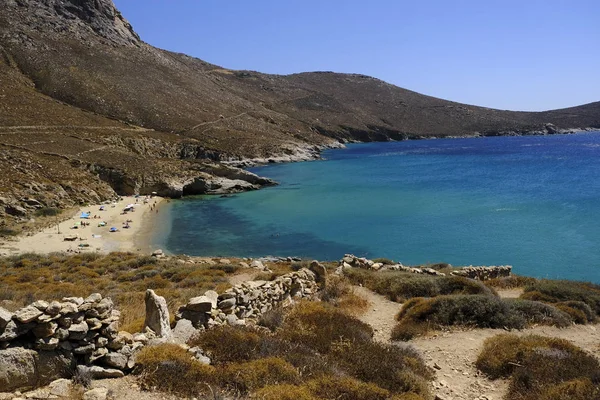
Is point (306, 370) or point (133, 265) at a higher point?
point (306, 370)

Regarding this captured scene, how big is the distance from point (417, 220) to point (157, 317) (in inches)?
1470

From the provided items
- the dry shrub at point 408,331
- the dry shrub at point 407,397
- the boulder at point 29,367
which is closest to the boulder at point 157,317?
the boulder at point 29,367

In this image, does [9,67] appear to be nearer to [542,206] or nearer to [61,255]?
[61,255]

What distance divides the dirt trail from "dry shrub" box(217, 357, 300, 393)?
10.0 feet

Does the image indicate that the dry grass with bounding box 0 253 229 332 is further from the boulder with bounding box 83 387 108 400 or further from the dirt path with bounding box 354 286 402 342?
the dirt path with bounding box 354 286 402 342

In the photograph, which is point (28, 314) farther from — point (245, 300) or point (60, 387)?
Answer: point (245, 300)

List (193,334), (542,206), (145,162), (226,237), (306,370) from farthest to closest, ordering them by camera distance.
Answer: (145,162) → (542,206) → (226,237) → (193,334) → (306,370)

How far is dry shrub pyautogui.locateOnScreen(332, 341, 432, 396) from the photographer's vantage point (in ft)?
25.7

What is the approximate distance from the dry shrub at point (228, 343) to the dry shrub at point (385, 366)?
5.92ft

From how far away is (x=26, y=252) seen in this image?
28.1 meters

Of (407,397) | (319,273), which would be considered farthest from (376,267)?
(407,397)

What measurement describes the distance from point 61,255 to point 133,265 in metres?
6.89

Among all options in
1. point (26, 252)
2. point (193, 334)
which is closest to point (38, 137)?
point (26, 252)

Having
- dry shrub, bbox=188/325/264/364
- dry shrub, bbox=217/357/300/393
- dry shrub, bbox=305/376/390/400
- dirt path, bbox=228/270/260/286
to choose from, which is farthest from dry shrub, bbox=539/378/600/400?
dirt path, bbox=228/270/260/286
